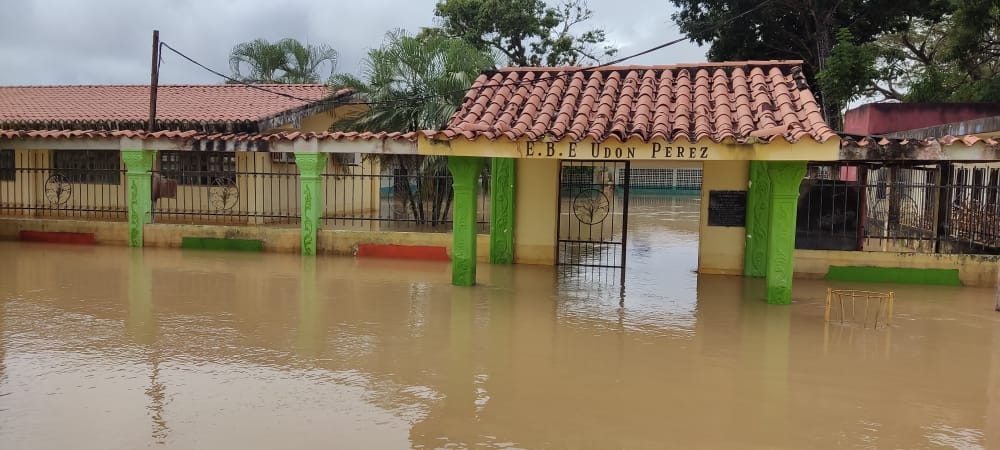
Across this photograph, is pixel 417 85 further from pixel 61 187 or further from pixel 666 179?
pixel 666 179

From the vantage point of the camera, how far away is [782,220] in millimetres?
9656

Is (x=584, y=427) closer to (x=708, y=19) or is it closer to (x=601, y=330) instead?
(x=601, y=330)

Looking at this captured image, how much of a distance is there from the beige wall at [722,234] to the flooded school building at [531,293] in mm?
52

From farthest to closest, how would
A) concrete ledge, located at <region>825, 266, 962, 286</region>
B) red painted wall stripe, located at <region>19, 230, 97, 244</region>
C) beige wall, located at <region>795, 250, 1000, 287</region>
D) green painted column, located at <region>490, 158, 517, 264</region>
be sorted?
1. red painted wall stripe, located at <region>19, 230, 97, 244</region>
2. green painted column, located at <region>490, 158, 517, 264</region>
3. concrete ledge, located at <region>825, 266, 962, 286</region>
4. beige wall, located at <region>795, 250, 1000, 287</region>

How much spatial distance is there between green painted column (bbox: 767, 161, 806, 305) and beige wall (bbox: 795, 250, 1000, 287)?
291 centimetres

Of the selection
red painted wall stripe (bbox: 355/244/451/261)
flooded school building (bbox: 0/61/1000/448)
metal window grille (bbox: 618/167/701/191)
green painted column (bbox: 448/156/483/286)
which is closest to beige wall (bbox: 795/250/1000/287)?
flooded school building (bbox: 0/61/1000/448)

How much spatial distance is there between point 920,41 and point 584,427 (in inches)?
1096

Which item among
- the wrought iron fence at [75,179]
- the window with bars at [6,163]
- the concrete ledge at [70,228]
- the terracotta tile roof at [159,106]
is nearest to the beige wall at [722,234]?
the terracotta tile roof at [159,106]

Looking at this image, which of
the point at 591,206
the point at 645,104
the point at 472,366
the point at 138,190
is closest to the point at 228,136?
the point at 138,190

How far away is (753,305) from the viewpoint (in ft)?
33.1

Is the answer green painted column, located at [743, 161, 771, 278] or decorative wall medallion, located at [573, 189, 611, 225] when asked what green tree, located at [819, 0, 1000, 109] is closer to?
decorative wall medallion, located at [573, 189, 611, 225]

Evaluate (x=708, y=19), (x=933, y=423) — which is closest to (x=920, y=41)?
(x=708, y=19)

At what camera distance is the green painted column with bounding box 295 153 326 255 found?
1415 centimetres

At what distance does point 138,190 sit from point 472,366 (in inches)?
430
